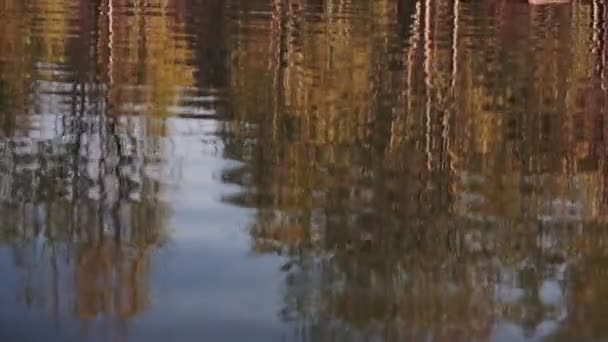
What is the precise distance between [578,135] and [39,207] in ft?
16.4

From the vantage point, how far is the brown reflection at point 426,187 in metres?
5.20

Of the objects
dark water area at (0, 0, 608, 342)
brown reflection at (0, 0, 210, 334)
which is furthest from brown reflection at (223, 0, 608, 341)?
brown reflection at (0, 0, 210, 334)

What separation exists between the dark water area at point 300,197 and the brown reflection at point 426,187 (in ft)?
0.07

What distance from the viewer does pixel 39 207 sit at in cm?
678

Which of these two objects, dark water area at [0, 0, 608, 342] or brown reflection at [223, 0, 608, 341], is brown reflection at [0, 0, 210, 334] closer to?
dark water area at [0, 0, 608, 342]

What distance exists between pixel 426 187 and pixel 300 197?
0.94m

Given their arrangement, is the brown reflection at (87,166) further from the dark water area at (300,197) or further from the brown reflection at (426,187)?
the brown reflection at (426,187)

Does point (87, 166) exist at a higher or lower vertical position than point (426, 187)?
higher

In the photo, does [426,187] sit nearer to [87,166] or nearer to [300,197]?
[300,197]

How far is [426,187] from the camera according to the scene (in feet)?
25.4

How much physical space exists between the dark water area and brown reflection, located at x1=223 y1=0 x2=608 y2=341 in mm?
21

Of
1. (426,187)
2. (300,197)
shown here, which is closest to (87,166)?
(300,197)

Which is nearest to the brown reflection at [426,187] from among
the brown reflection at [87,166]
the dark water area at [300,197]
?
the dark water area at [300,197]

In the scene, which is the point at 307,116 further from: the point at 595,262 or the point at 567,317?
the point at 567,317
